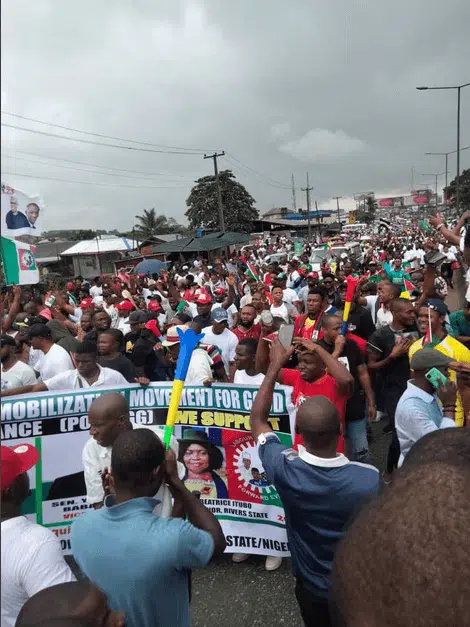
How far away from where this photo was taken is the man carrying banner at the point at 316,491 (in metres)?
1.96

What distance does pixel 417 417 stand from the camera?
292 centimetres

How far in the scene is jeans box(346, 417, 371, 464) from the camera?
12.7 ft

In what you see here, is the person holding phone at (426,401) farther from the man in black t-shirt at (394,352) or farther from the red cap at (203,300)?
the red cap at (203,300)

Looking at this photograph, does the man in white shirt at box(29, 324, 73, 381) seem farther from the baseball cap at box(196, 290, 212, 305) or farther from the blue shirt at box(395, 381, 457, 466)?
the blue shirt at box(395, 381, 457, 466)

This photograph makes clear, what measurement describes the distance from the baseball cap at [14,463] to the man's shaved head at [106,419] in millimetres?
469

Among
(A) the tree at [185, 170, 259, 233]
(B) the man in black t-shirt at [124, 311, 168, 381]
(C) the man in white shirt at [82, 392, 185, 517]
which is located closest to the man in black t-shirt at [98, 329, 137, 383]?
(B) the man in black t-shirt at [124, 311, 168, 381]

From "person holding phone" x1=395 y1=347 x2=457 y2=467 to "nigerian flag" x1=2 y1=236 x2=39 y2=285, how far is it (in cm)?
231

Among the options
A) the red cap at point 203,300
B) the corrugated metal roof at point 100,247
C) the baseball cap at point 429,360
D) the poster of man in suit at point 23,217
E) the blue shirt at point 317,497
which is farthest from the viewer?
the corrugated metal roof at point 100,247

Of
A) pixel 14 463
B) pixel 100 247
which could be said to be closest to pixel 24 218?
pixel 14 463

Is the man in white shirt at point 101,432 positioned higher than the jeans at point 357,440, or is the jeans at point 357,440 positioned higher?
the man in white shirt at point 101,432

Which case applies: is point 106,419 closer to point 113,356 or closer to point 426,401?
point 426,401

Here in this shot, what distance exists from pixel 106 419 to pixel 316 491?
1.27m

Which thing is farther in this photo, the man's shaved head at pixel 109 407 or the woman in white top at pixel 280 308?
the woman in white top at pixel 280 308

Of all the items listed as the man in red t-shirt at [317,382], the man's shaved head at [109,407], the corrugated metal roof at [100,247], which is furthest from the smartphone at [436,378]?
the corrugated metal roof at [100,247]
